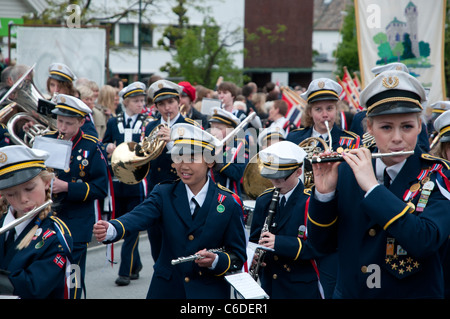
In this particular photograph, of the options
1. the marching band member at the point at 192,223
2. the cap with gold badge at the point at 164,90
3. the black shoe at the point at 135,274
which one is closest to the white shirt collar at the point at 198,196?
the marching band member at the point at 192,223

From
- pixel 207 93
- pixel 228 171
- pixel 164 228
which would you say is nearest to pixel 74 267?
pixel 164 228

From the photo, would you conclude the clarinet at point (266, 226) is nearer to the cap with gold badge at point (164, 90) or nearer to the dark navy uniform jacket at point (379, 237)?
the dark navy uniform jacket at point (379, 237)

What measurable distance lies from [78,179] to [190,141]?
7.03 ft

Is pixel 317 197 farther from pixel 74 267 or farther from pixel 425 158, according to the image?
pixel 74 267

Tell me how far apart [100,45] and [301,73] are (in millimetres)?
39668

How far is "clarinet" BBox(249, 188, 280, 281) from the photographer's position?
5.19 meters

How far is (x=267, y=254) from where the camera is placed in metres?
5.32

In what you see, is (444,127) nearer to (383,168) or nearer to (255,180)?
(383,168)

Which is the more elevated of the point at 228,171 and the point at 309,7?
the point at 309,7

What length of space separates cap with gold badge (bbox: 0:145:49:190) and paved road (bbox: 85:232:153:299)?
372 cm

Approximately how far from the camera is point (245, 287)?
4344 millimetres

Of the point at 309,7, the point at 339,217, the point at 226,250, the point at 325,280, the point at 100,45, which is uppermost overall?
the point at 309,7

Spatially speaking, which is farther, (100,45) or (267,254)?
(100,45)

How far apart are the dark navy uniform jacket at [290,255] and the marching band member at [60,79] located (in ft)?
12.8
